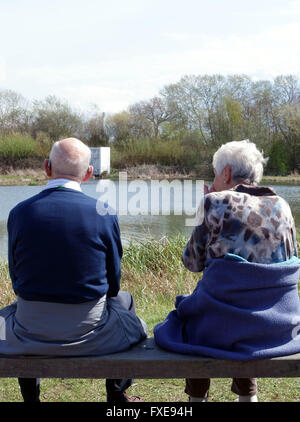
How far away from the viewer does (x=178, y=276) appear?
560 centimetres

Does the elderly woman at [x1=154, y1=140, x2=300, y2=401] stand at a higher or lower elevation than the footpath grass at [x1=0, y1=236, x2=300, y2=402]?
higher

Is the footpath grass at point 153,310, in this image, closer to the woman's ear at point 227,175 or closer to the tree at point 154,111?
the woman's ear at point 227,175

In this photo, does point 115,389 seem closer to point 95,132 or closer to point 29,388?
point 29,388

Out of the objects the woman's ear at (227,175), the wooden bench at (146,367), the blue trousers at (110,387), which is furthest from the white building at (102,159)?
the wooden bench at (146,367)

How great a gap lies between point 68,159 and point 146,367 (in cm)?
86

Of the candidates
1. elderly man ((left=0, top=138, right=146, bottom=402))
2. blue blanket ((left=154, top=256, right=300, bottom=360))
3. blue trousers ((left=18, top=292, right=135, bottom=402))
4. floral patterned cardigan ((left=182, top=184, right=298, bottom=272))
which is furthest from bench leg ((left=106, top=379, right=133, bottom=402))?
floral patterned cardigan ((left=182, top=184, right=298, bottom=272))

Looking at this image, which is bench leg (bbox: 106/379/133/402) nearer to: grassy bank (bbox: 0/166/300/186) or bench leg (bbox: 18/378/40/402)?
bench leg (bbox: 18/378/40/402)

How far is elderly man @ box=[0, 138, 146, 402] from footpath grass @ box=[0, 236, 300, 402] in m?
0.81

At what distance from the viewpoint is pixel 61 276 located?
6.01 ft

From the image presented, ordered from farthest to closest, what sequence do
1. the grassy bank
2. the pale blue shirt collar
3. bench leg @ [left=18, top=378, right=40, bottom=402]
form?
the grassy bank, bench leg @ [left=18, top=378, right=40, bottom=402], the pale blue shirt collar

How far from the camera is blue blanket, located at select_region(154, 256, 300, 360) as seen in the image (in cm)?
179

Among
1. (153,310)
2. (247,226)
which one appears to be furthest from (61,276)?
(153,310)

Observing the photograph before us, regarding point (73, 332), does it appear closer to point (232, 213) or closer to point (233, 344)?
point (233, 344)

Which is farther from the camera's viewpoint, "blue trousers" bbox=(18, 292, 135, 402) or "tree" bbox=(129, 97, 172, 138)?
"tree" bbox=(129, 97, 172, 138)
